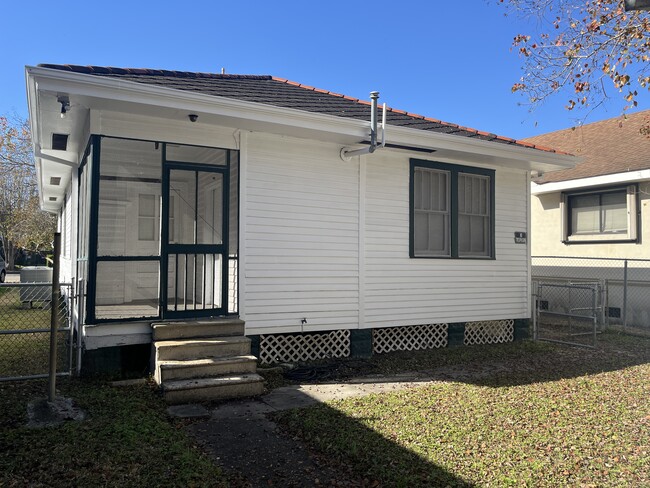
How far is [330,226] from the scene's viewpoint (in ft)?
24.5

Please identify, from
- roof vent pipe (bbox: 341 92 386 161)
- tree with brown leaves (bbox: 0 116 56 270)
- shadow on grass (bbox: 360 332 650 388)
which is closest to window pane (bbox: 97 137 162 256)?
roof vent pipe (bbox: 341 92 386 161)

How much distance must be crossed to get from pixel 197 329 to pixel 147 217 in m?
2.65

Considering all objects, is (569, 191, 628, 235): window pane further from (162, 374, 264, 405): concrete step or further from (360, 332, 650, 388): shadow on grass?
(162, 374, 264, 405): concrete step

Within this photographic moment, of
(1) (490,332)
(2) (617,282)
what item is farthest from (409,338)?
(2) (617,282)

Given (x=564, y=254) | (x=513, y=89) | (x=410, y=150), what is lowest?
(x=564, y=254)

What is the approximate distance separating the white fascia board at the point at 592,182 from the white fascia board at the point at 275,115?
3297 mm

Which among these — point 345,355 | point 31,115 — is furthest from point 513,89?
point 31,115

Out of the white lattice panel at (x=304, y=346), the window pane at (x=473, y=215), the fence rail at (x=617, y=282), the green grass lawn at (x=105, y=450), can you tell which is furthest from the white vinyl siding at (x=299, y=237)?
the fence rail at (x=617, y=282)

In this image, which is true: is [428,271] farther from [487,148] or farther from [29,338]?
[29,338]

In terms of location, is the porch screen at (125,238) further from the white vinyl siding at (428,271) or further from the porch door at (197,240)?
the white vinyl siding at (428,271)

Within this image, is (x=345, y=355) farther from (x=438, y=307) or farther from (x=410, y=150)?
(x=410, y=150)

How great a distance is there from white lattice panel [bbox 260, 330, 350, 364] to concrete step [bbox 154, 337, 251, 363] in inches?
35.5

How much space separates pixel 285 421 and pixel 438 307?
14.2ft

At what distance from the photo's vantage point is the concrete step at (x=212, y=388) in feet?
17.0
